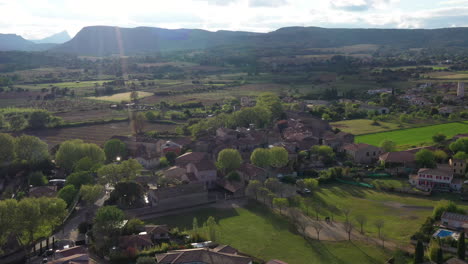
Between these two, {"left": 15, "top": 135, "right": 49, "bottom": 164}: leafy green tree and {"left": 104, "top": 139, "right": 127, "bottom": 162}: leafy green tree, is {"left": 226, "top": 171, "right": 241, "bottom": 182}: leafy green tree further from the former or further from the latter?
{"left": 15, "top": 135, "right": 49, "bottom": 164}: leafy green tree

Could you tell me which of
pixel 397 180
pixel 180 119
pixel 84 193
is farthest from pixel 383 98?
pixel 84 193

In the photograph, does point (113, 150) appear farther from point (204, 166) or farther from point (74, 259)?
point (74, 259)

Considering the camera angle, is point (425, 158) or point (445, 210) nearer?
point (445, 210)

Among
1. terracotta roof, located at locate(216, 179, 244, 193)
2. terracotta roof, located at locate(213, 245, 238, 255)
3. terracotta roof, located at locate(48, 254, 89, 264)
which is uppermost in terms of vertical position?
terracotta roof, located at locate(48, 254, 89, 264)

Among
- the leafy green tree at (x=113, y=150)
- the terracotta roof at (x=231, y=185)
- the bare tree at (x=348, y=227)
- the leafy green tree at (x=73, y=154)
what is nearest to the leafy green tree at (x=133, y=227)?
the terracotta roof at (x=231, y=185)

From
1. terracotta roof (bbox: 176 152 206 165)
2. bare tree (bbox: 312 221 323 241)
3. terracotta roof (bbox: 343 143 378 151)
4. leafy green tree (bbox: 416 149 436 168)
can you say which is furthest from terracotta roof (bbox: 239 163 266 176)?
leafy green tree (bbox: 416 149 436 168)

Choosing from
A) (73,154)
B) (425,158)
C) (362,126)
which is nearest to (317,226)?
(425,158)

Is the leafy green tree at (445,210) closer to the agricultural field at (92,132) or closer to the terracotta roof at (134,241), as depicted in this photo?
the terracotta roof at (134,241)

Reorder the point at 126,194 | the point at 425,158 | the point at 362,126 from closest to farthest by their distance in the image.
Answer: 1. the point at 126,194
2. the point at 425,158
3. the point at 362,126
